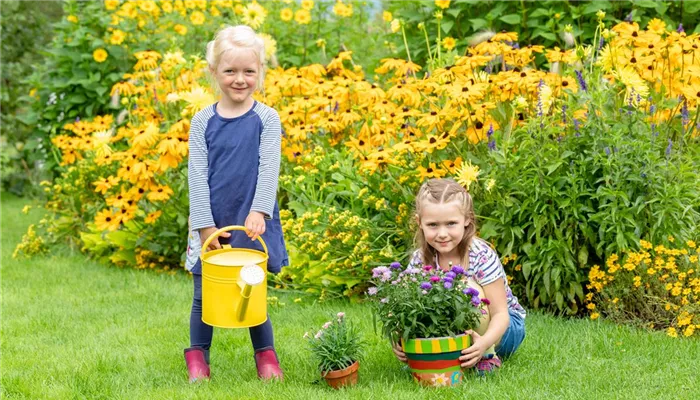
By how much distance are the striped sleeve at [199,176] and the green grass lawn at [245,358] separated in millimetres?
590

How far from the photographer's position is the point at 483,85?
13.9ft

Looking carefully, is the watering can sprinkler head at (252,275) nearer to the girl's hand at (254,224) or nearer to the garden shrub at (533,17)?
the girl's hand at (254,224)

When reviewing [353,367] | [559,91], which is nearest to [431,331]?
[353,367]

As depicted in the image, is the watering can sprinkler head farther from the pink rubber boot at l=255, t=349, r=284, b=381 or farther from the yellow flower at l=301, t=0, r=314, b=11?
the yellow flower at l=301, t=0, r=314, b=11

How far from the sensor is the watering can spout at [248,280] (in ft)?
9.78

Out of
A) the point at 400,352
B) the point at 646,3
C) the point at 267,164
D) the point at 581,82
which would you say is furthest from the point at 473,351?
the point at 646,3

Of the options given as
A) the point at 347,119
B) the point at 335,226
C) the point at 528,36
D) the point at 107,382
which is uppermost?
the point at 528,36

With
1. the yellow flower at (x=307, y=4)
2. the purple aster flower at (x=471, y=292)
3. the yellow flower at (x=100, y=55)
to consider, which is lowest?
the purple aster flower at (x=471, y=292)

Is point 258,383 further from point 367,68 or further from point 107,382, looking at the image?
point 367,68

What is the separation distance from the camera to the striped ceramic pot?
→ 3.10 meters

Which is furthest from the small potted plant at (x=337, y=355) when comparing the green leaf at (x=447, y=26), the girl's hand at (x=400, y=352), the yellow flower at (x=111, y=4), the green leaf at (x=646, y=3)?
the yellow flower at (x=111, y=4)

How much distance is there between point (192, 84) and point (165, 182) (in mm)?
658

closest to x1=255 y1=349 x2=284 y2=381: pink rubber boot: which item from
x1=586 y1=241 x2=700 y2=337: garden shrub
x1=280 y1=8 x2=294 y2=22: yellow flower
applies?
x1=586 y1=241 x2=700 y2=337: garden shrub

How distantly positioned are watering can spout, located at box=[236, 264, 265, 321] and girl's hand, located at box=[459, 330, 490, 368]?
0.72 m
